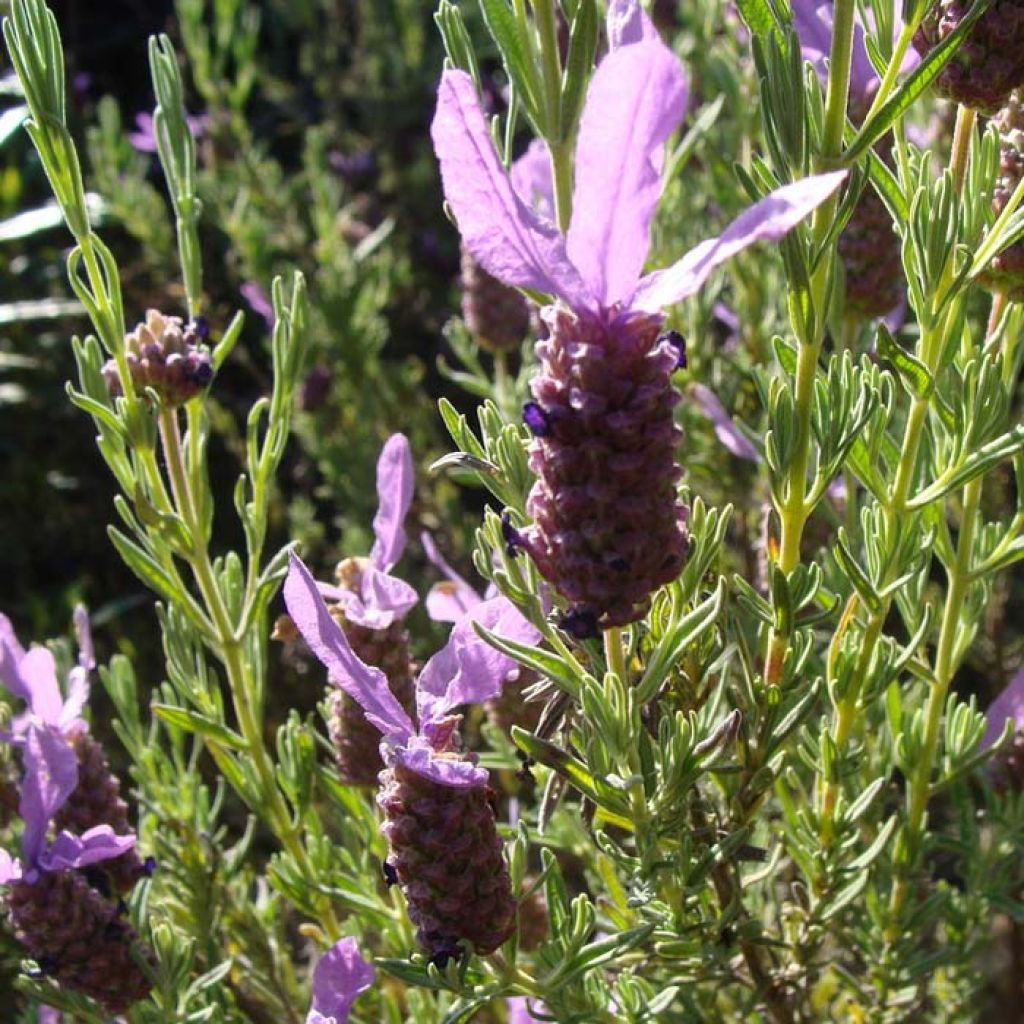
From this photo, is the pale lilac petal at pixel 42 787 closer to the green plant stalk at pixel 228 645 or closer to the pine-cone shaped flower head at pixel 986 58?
the green plant stalk at pixel 228 645

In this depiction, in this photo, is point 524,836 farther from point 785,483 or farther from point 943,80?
point 943,80

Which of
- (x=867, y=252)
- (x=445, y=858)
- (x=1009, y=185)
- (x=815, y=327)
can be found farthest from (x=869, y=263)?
(x=445, y=858)

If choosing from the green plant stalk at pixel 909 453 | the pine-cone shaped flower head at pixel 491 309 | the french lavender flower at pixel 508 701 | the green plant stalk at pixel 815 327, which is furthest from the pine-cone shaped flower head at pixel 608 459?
the pine-cone shaped flower head at pixel 491 309

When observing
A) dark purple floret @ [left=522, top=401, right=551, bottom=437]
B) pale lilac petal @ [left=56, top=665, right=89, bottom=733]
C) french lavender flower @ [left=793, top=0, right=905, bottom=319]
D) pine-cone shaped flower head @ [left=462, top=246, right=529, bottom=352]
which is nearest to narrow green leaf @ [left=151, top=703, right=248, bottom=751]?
pale lilac petal @ [left=56, top=665, right=89, bottom=733]

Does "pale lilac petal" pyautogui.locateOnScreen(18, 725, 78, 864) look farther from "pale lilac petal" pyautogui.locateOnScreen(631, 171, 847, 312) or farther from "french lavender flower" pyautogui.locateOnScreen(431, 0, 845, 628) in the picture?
"pale lilac petal" pyautogui.locateOnScreen(631, 171, 847, 312)

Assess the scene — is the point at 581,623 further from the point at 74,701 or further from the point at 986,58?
the point at 74,701
